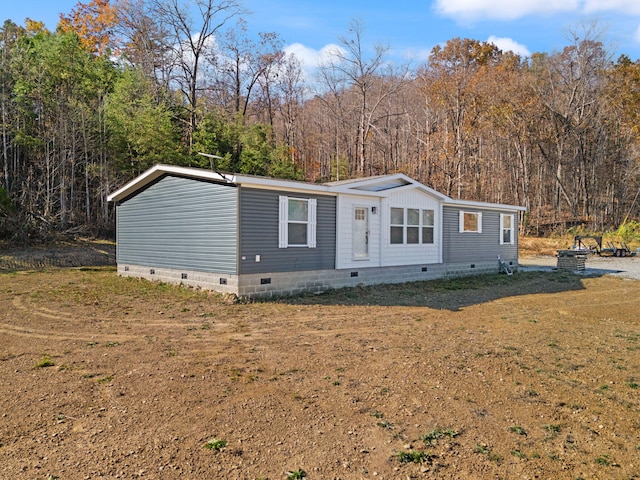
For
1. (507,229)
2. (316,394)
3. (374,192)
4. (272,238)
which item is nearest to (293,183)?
(272,238)

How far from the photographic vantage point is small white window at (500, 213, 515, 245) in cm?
1524

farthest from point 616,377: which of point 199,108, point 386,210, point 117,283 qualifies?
point 199,108

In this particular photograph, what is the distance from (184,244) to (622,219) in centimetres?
3163

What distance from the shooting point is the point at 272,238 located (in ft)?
30.5

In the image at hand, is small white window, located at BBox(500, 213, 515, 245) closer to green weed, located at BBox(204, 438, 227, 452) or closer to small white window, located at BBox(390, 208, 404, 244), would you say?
small white window, located at BBox(390, 208, 404, 244)

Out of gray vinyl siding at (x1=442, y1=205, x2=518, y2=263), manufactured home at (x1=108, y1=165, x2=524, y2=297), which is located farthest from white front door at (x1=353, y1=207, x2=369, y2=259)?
gray vinyl siding at (x1=442, y1=205, x2=518, y2=263)

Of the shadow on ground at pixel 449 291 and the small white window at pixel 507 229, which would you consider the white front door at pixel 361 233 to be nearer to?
the shadow on ground at pixel 449 291

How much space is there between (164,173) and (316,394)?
8.43 m

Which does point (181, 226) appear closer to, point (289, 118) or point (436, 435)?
point (436, 435)

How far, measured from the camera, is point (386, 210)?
11539 mm

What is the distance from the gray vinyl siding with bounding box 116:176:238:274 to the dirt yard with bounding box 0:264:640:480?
181 centimetres

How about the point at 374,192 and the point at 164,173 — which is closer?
the point at 164,173

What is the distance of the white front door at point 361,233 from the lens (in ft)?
36.4

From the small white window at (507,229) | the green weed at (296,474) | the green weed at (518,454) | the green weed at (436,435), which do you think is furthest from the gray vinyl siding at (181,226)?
the small white window at (507,229)
